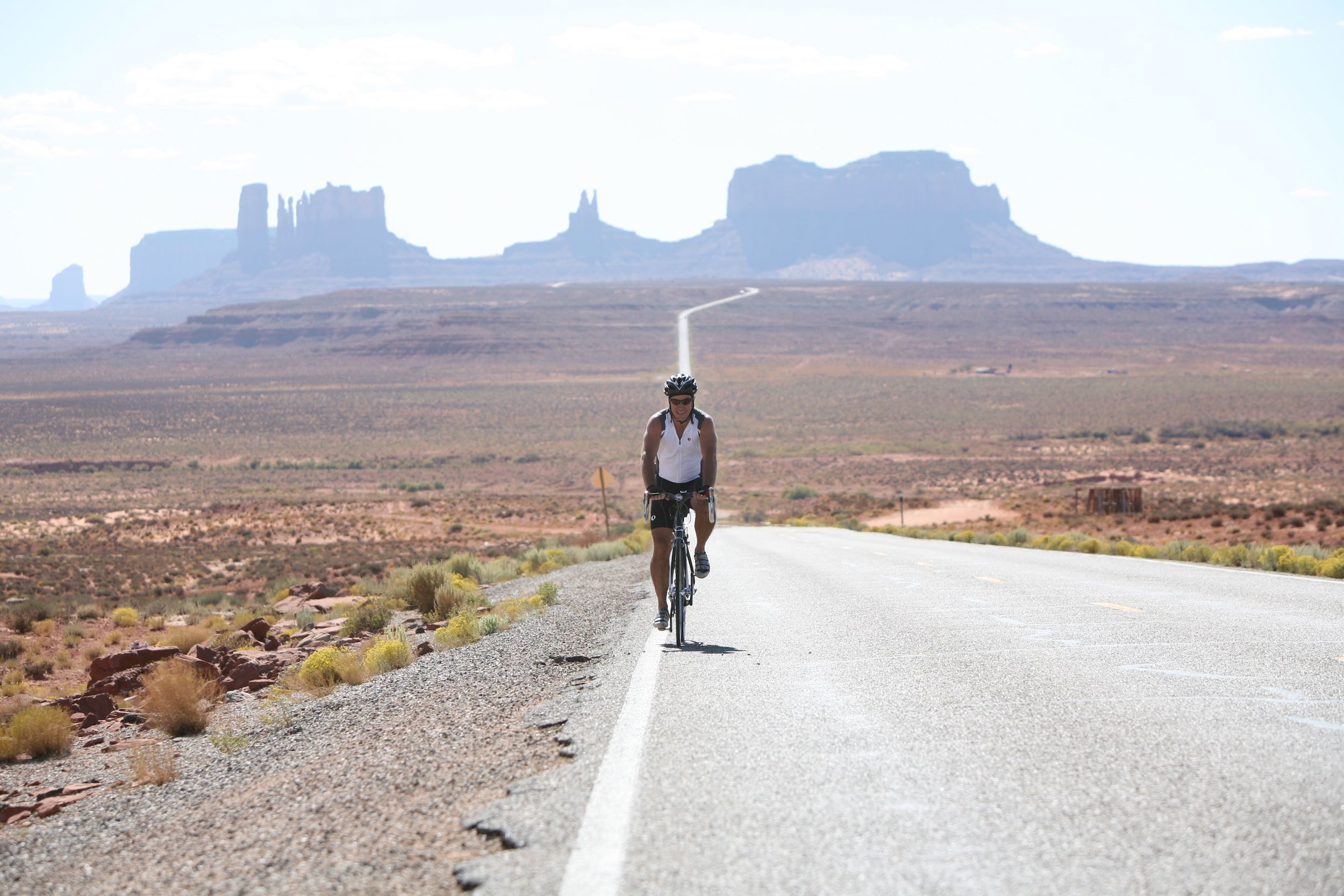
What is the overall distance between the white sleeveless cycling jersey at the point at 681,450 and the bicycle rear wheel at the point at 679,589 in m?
0.54

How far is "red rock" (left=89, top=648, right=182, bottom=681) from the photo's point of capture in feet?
41.4

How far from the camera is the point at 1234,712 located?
552 centimetres

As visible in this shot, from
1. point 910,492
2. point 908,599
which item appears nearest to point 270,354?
point 910,492

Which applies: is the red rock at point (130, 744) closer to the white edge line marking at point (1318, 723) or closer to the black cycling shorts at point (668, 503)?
the black cycling shorts at point (668, 503)

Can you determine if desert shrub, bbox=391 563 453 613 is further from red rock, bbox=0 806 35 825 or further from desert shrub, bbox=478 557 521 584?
red rock, bbox=0 806 35 825

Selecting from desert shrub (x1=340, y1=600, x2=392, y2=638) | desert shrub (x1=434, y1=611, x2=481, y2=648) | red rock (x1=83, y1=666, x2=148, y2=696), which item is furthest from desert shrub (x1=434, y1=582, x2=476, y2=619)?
red rock (x1=83, y1=666, x2=148, y2=696)

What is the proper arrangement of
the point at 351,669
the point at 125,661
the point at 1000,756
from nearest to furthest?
the point at 1000,756
the point at 351,669
the point at 125,661

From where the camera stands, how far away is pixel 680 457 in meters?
8.28

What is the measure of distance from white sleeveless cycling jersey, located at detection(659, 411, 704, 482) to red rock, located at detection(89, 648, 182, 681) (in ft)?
24.1

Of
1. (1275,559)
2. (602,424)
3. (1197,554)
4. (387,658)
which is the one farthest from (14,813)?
(602,424)

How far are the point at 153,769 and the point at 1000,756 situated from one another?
15.9 feet

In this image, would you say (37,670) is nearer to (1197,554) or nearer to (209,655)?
(209,655)

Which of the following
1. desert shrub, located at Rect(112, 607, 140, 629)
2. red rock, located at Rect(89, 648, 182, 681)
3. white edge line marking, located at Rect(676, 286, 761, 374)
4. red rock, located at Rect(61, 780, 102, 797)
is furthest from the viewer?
white edge line marking, located at Rect(676, 286, 761, 374)

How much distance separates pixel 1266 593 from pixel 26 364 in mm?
145541
